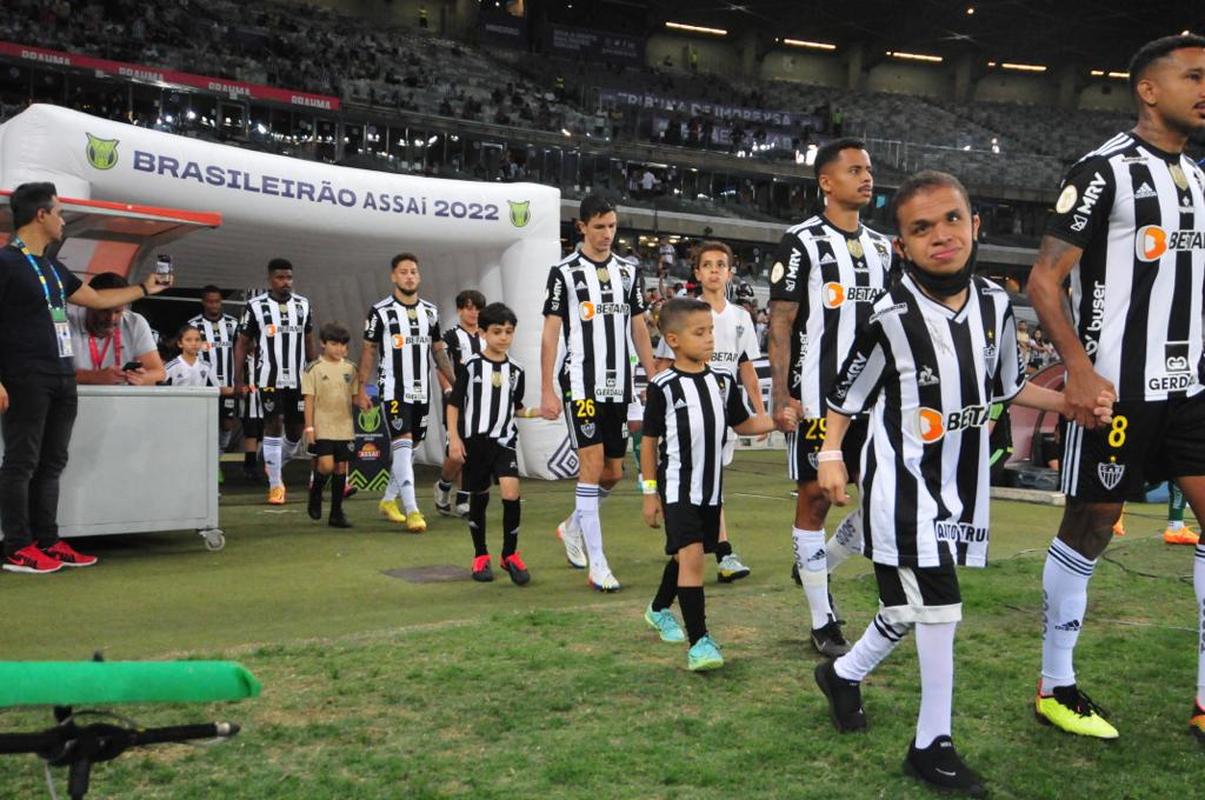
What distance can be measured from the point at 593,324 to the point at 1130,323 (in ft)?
10.7

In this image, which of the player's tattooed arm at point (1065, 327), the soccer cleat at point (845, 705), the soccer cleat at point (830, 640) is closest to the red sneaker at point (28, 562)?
the soccer cleat at point (830, 640)

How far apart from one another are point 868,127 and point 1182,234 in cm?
5099

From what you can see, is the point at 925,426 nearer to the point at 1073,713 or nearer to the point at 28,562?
the point at 1073,713

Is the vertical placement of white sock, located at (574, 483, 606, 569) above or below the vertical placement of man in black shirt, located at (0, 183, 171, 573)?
below

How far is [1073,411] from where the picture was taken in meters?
3.42

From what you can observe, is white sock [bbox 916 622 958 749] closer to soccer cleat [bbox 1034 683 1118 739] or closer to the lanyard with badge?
soccer cleat [bbox 1034 683 1118 739]

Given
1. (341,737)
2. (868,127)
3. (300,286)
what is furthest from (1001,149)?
(341,737)

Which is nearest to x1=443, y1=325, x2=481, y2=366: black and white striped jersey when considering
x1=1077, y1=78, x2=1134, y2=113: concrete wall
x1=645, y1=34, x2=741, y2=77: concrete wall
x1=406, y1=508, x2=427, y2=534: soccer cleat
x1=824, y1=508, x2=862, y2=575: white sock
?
x1=406, y1=508, x2=427, y2=534: soccer cleat

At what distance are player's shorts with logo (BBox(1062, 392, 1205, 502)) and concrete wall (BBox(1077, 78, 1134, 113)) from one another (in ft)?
201

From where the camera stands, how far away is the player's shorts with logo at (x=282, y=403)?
413 inches

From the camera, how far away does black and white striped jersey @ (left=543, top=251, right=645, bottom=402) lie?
6.18m

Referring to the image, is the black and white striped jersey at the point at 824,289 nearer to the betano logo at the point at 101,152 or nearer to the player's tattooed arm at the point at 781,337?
the player's tattooed arm at the point at 781,337

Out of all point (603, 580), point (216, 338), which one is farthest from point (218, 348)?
point (603, 580)

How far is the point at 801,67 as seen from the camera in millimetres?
57062
